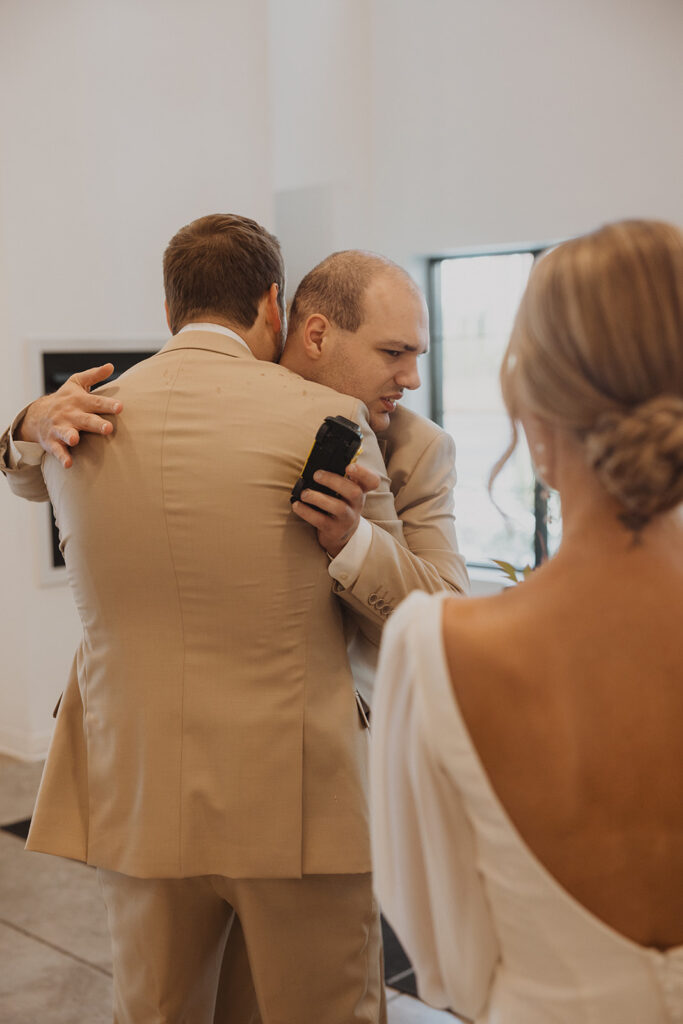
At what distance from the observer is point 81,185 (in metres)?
5.10

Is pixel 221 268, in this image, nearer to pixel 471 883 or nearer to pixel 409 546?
pixel 409 546

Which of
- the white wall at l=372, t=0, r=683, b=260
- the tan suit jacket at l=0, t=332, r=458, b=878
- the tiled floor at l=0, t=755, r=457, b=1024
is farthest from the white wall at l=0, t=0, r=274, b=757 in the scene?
the tan suit jacket at l=0, t=332, r=458, b=878

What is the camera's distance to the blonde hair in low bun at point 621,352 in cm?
98

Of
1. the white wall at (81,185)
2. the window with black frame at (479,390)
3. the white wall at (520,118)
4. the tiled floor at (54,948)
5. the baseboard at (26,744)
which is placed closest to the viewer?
the tiled floor at (54,948)

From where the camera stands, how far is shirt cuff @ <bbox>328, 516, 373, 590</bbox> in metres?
1.61

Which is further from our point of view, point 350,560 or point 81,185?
point 81,185

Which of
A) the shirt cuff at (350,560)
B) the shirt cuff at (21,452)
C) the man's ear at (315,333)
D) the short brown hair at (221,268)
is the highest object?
the short brown hair at (221,268)

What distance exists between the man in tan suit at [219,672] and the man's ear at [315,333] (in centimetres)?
20

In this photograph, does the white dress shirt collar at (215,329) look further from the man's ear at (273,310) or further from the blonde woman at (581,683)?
the blonde woman at (581,683)

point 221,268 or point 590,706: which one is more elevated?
point 221,268

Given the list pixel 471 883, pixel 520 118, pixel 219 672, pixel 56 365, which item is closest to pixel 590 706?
pixel 471 883

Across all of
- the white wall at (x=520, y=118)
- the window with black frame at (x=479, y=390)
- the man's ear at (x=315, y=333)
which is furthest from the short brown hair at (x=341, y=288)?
the window with black frame at (x=479, y=390)

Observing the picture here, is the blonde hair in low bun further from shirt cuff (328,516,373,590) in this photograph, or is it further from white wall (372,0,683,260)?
white wall (372,0,683,260)

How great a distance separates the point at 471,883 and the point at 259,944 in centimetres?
68
